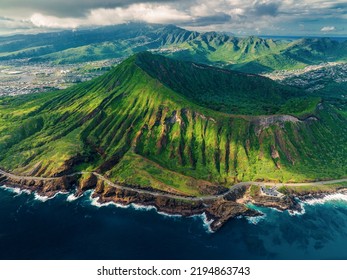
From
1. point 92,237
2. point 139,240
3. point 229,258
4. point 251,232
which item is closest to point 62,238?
point 92,237

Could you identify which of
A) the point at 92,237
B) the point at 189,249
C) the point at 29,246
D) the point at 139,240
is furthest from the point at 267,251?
the point at 29,246

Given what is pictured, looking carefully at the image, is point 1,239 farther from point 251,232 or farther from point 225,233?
point 251,232

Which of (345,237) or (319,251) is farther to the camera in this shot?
(345,237)

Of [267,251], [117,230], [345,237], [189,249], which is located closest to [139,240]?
[117,230]

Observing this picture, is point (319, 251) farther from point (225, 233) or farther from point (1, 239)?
point (1, 239)

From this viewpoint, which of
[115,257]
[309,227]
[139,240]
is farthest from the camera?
[309,227]

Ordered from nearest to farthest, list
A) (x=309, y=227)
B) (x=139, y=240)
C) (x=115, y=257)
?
(x=115, y=257) < (x=139, y=240) < (x=309, y=227)

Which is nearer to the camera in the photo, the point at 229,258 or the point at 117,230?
the point at 229,258
